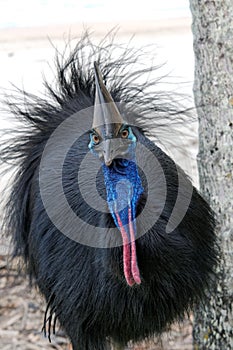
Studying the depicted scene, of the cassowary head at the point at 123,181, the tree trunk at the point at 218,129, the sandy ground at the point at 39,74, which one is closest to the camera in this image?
the cassowary head at the point at 123,181

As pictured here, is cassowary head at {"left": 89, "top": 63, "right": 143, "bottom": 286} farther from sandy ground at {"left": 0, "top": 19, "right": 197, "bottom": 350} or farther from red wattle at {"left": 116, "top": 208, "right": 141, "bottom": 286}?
sandy ground at {"left": 0, "top": 19, "right": 197, "bottom": 350}

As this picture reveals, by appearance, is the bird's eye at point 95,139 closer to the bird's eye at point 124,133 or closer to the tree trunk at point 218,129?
the bird's eye at point 124,133

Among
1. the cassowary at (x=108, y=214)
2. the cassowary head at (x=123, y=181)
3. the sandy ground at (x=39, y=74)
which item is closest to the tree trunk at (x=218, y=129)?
the cassowary at (x=108, y=214)

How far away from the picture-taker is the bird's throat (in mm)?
→ 2182

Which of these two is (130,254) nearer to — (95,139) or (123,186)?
(123,186)

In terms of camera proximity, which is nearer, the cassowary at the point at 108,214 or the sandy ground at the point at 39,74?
the cassowary at the point at 108,214

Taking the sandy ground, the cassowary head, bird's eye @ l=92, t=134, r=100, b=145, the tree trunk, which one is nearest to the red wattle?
the cassowary head

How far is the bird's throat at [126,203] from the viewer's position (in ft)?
7.16

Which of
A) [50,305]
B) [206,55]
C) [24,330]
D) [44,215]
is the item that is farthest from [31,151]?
[24,330]

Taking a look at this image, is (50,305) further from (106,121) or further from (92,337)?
(106,121)

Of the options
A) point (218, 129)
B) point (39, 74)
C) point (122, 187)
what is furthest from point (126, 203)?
point (39, 74)

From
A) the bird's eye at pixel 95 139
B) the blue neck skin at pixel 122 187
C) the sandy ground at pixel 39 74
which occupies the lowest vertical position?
the sandy ground at pixel 39 74

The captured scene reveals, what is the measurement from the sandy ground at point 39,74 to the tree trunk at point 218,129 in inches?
7.9

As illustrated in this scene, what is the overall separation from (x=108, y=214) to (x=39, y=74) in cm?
562
